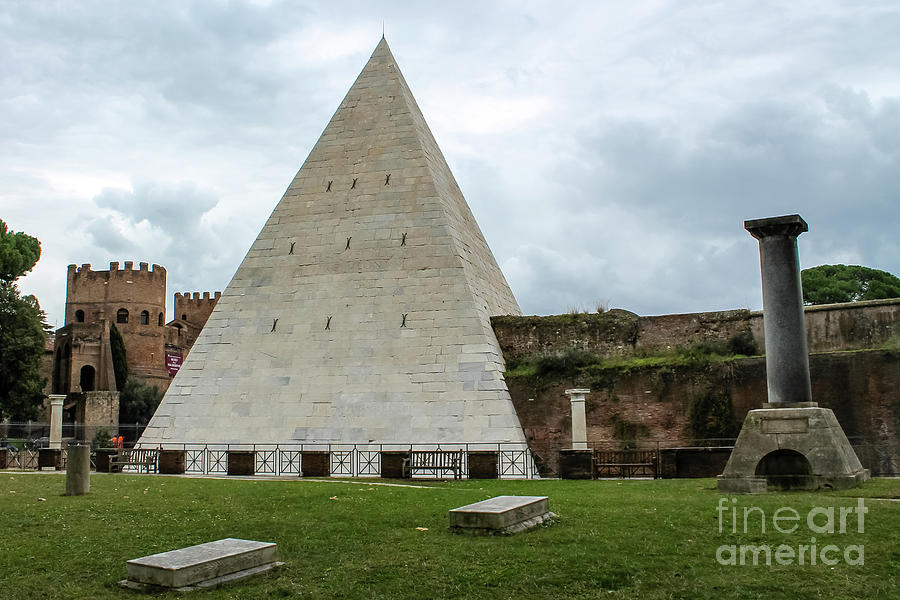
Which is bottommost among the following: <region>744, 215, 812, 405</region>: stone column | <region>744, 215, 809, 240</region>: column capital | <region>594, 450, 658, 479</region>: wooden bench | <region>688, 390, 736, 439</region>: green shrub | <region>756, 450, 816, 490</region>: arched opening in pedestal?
<region>594, 450, 658, 479</region>: wooden bench

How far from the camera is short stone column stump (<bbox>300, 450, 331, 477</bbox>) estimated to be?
15.9 metres

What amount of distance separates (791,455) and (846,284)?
35.3 m

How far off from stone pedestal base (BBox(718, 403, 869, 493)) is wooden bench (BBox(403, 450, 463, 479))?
6077 millimetres

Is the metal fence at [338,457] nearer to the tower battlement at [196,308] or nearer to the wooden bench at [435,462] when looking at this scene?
the wooden bench at [435,462]

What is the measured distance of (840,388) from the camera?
16.4 m

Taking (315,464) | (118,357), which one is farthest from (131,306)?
(315,464)

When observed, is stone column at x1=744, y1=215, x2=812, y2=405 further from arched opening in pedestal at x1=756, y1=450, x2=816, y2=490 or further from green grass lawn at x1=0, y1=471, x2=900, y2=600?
green grass lawn at x1=0, y1=471, x2=900, y2=600

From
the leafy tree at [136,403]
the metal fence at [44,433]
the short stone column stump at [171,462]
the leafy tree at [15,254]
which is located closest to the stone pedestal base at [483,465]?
the short stone column stump at [171,462]

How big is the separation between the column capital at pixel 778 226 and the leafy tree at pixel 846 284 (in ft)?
108

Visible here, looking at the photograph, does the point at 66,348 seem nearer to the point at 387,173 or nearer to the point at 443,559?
the point at 387,173

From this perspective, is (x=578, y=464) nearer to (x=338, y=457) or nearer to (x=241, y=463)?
(x=338, y=457)

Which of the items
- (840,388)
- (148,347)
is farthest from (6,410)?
(840,388)

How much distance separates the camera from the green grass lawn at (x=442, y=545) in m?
5.34

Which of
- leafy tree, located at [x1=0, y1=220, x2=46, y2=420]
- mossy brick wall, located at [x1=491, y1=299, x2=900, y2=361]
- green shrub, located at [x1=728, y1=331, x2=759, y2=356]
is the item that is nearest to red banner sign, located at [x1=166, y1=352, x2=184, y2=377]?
leafy tree, located at [x1=0, y1=220, x2=46, y2=420]
